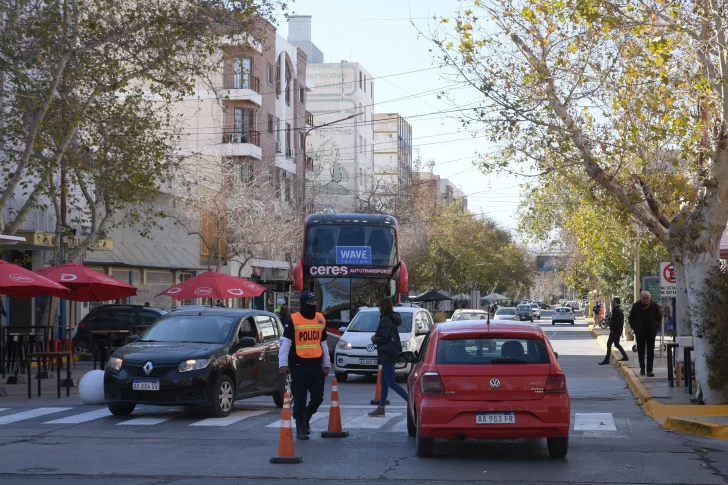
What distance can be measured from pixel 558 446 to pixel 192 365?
6309mm

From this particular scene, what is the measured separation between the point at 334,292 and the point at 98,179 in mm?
7665

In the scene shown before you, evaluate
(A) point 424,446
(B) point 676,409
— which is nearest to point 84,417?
(A) point 424,446

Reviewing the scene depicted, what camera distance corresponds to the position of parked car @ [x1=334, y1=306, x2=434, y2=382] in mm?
25234

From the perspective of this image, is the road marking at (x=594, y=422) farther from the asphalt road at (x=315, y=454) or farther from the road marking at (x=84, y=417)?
the road marking at (x=84, y=417)

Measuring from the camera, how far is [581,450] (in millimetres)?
13078

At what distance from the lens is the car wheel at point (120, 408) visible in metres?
16.8

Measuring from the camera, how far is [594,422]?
16.5 metres

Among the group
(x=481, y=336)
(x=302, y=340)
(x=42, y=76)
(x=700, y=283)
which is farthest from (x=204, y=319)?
(x=42, y=76)

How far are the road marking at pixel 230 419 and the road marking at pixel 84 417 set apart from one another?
1.80 m

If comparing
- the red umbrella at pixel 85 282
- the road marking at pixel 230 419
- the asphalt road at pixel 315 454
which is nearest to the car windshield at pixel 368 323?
the red umbrella at pixel 85 282

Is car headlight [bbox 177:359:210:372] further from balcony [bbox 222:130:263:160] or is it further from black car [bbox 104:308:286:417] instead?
balcony [bbox 222:130:263:160]

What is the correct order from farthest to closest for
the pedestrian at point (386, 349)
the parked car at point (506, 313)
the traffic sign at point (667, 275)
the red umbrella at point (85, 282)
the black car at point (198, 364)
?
the parked car at point (506, 313) → the traffic sign at point (667, 275) → the red umbrella at point (85, 282) → the pedestrian at point (386, 349) → the black car at point (198, 364)

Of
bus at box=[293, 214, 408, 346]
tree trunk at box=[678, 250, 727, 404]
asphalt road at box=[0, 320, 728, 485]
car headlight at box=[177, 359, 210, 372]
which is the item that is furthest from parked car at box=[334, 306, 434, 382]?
car headlight at box=[177, 359, 210, 372]

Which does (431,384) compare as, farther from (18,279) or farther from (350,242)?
(350,242)
